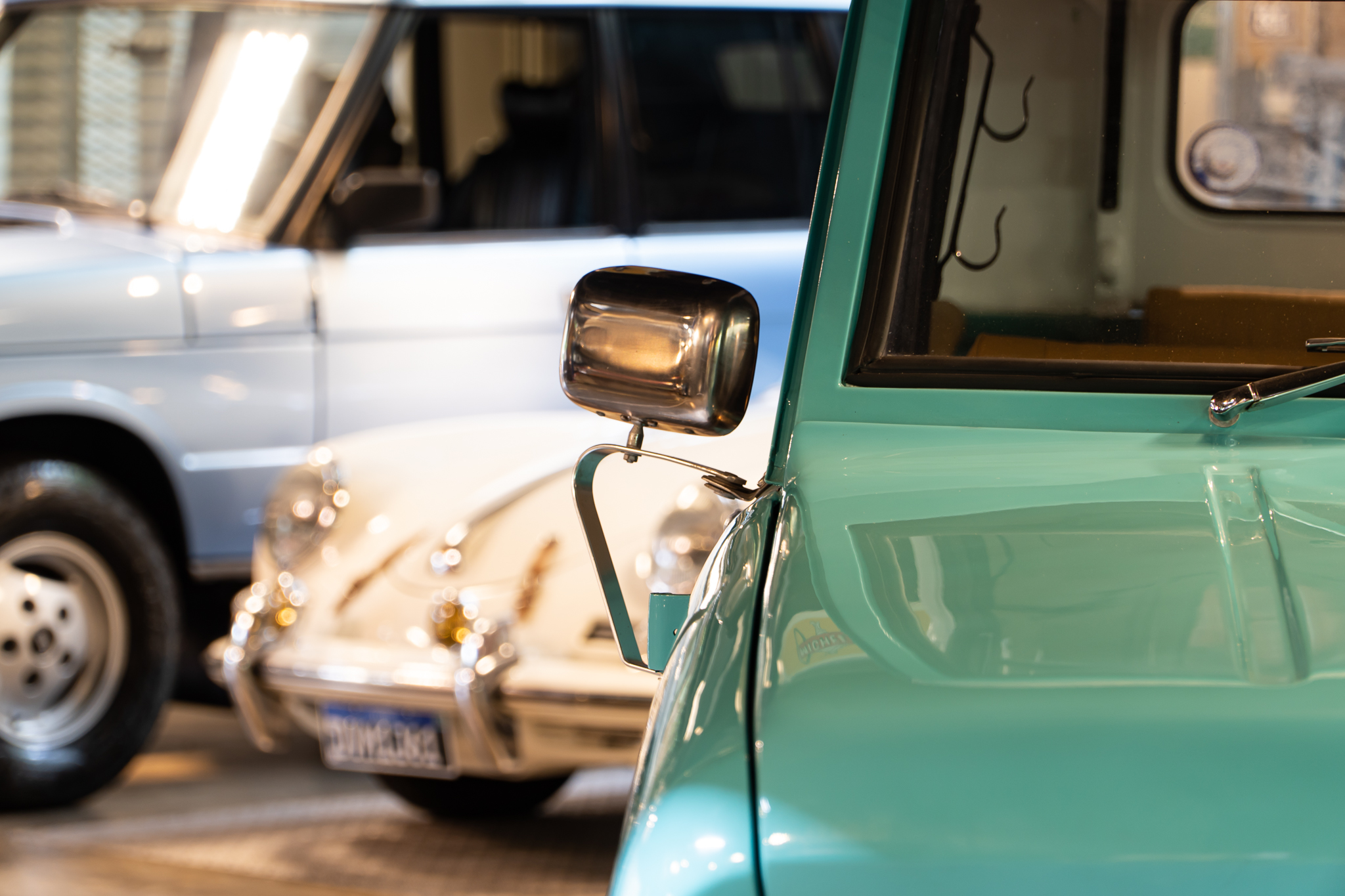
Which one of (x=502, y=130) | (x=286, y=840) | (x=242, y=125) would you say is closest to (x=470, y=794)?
(x=286, y=840)

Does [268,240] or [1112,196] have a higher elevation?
[1112,196]

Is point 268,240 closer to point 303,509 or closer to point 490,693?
point 303,509

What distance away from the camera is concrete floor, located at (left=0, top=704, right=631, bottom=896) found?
3701 millimetres

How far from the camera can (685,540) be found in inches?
123

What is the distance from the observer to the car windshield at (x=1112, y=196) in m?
1.51

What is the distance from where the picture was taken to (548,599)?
10.9 ft

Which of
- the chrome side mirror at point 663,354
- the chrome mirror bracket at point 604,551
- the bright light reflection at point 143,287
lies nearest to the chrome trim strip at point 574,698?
the chrome mirror bracket at point 604,551

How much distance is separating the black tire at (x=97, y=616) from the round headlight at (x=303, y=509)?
860 millimetres

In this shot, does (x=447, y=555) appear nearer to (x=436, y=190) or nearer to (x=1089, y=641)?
(x=436, y=190)

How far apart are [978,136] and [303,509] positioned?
8.35ft

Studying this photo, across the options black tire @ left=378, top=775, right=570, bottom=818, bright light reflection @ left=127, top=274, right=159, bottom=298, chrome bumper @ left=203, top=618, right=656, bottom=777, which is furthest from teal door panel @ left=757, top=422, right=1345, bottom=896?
bright light reflection @ left=127, top=274, right=159, bottom=298

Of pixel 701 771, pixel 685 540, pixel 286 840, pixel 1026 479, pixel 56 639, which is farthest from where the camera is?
pixel 56 639

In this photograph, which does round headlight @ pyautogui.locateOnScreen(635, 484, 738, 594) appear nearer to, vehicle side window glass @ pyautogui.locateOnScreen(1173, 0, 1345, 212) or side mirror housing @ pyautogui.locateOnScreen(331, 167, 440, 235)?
vehicle side window glass @ pyautogui.locateOnScreen(1173, 0, 1345, 212)

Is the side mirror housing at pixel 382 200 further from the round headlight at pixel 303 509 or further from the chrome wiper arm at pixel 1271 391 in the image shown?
the chrome wiper arm at pixel 1271 391
